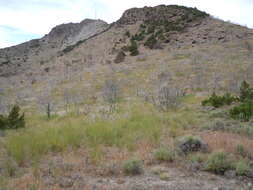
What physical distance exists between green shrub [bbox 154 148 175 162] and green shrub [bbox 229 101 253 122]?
14.5ft

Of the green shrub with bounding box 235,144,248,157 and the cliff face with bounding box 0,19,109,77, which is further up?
the cliff face with bounding box 0,19,109,77

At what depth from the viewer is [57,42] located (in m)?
62.2

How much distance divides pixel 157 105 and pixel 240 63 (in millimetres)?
11901

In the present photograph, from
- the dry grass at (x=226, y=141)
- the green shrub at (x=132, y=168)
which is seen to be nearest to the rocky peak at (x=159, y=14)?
the dry grass at (x=226, y=141)

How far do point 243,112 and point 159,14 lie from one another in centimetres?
3700

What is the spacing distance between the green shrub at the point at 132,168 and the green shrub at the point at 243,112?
539 centimetres

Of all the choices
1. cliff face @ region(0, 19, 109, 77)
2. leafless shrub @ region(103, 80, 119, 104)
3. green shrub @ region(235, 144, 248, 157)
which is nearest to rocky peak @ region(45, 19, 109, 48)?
cliff face @ region(0, 19, 109, 77)

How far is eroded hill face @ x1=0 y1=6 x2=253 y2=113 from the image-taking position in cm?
1730

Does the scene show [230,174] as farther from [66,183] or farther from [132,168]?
[66,183]

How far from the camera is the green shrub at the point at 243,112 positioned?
27.5 feet

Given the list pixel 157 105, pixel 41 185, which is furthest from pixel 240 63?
pixel 41 185

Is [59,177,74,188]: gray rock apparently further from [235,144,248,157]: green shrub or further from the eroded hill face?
the eroded hill face

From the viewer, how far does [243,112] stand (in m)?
8.51

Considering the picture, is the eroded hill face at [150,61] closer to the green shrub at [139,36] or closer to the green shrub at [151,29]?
the green shrub at [139,36]
